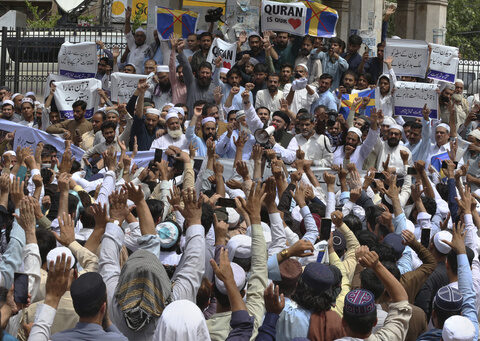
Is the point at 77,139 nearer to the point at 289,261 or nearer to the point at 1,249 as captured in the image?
the point at 1,249

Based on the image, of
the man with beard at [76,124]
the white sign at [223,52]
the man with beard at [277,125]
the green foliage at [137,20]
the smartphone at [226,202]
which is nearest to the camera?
the smartphone at [226,202]

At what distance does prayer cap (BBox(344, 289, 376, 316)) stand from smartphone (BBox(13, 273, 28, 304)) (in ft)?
5.77

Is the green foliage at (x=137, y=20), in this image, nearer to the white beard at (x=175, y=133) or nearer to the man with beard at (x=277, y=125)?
the man with beard at (x=277, y=125)

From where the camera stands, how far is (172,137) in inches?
472

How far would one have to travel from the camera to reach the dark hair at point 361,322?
497cm

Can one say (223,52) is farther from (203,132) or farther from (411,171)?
(411,171)

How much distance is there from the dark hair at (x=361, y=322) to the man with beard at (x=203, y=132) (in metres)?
6.98

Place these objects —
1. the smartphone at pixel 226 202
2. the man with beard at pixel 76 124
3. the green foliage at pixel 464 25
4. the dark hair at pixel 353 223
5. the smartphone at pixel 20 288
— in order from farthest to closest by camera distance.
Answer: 1. the green foliage at pixel 464 25
2. the man with beard at pixel 76 124
3. the dark hair at pixel 353 223
4. the smartphone at pixel 226 202
5. the smartphone at pixel 20 288

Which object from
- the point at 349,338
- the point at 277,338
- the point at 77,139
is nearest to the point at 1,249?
the point at 277,338

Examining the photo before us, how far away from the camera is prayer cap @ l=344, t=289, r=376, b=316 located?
196 inches

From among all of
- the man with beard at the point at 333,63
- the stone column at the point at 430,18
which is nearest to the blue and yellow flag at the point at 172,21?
the man with beard at the point at 333,63

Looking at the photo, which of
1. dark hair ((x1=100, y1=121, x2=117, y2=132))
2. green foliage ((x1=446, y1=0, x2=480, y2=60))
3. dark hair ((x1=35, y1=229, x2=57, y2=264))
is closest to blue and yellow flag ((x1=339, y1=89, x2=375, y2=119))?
dark hair ((x1=100, y1=121, x2=117, y2=132))

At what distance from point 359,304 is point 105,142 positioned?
24.0 feet

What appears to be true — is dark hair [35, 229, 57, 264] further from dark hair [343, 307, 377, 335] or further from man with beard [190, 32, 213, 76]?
man with beard [190, 32, 213, 76]
